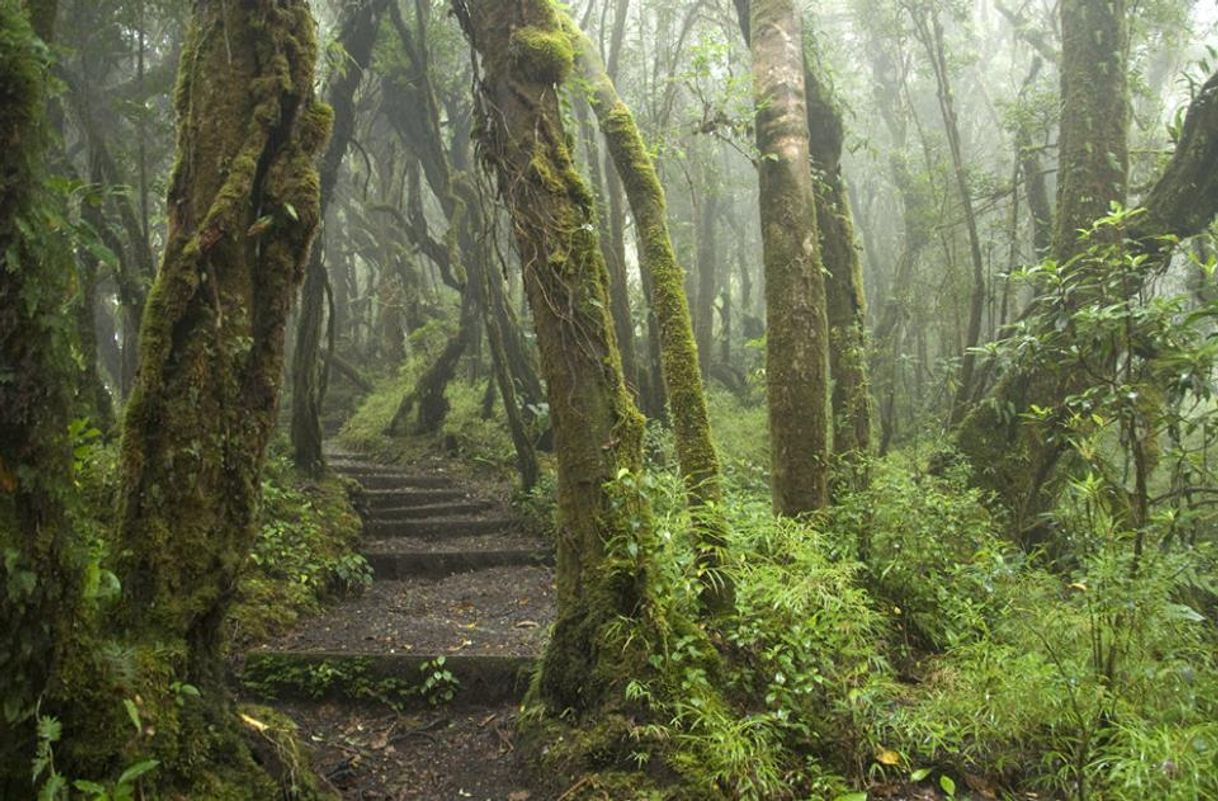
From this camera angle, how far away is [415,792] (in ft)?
11.9

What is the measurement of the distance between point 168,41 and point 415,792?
1449 centimetres

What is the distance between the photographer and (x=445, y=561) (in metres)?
7.67

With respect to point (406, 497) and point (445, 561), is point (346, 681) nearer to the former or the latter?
point (445, 561)

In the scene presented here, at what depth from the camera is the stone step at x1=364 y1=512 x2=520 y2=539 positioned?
28.2ft

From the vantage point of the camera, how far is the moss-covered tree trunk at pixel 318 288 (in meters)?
8.72

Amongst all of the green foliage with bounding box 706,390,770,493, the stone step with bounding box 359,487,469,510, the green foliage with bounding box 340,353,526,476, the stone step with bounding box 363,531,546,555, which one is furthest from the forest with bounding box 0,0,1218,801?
the green foliage with bounding box 340,353,526,476

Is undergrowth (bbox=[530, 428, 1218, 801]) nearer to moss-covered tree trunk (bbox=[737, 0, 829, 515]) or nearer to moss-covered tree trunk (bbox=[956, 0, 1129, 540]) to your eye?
moss-covered tree trunk (bbox=[737, 0, 829, 515])

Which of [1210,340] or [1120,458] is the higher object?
[1210,340]

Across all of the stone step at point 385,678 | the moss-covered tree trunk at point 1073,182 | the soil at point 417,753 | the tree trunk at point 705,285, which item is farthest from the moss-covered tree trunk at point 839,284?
the tree trunk at point 705,285

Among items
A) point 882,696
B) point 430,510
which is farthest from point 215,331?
point 430,510

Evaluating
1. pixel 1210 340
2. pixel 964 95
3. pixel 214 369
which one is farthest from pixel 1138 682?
pixel 964 95

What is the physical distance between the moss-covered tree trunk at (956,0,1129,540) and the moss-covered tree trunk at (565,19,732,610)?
4105mm

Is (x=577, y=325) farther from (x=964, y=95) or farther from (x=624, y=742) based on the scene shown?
(x=964, y=95)

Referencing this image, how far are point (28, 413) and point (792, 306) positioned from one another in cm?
435
